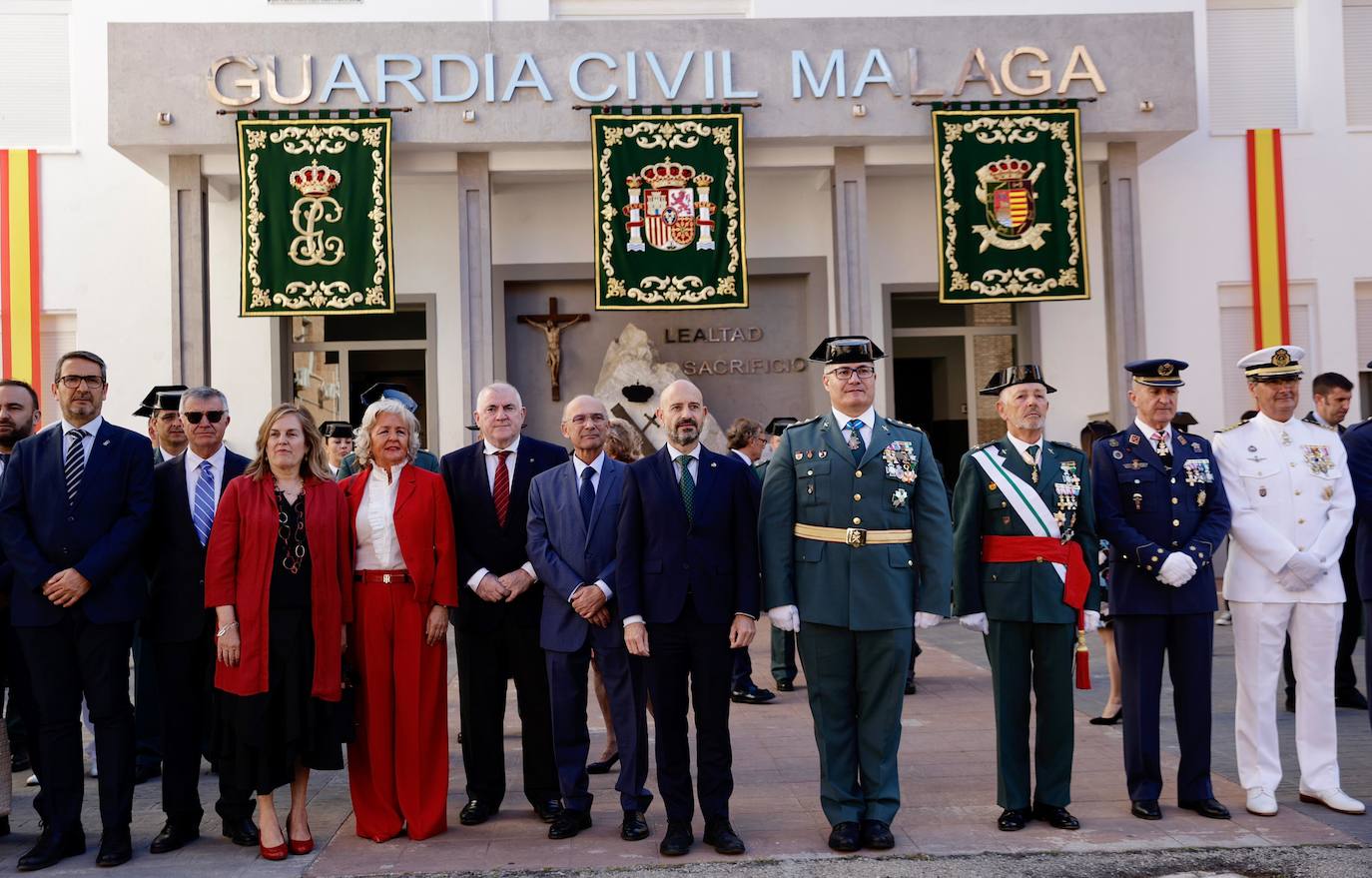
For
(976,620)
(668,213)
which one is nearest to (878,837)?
(976,620)

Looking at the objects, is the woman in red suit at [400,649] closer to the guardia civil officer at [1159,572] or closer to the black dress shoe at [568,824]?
the black dress shoe at [568,824]

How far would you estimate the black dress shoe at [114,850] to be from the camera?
16.6 ft

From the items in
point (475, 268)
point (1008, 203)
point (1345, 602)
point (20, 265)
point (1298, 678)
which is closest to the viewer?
point (1298, 678)

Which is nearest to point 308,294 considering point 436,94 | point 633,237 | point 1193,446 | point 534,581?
point 436,94

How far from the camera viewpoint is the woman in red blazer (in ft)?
16.9

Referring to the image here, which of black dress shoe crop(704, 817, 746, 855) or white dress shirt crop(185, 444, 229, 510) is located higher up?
white dress shirt crop(185, 444, 229, 510)

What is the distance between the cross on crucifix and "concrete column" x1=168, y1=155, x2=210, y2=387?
12.3 ft

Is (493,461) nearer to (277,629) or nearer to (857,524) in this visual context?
(277,629)

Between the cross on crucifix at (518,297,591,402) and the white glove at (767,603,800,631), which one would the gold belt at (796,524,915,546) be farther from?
the cross on crucifix at (518,297,591,402)

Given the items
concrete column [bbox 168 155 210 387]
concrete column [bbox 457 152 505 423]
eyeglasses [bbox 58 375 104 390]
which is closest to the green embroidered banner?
concrete column [bbox 457 152 505 423]

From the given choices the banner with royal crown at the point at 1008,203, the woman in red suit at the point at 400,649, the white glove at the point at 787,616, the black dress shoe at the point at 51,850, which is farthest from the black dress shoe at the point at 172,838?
the banner with royal crown at the point at 1008,203

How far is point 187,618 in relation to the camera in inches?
214

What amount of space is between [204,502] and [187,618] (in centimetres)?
51

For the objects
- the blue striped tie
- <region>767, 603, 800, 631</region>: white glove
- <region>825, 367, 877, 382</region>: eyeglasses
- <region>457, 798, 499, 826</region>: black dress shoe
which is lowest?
<region>457, 798, 499, 826</region>: black dress shoe
